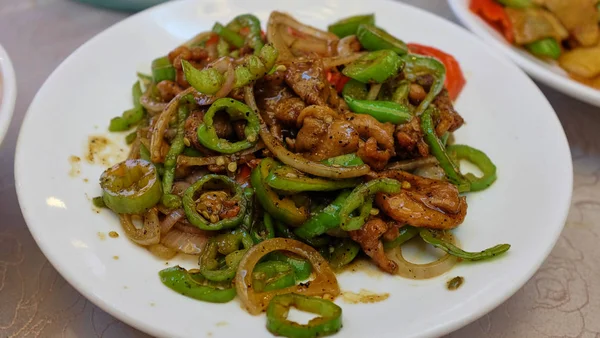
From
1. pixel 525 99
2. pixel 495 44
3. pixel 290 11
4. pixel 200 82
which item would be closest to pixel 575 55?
pixel 495 44

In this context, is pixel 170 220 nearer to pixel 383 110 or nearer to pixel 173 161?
pixel 173 161

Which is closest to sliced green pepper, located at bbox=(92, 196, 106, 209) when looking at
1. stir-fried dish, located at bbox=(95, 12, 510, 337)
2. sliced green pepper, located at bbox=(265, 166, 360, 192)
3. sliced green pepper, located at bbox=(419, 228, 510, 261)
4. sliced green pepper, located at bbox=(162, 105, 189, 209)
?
stir-fried dish, located at bbox=(95, 12, 510, 337)

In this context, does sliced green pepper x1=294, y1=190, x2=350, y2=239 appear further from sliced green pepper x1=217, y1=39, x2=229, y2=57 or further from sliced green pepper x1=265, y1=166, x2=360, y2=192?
sliced green pepper x1=217, y1=39, x2=229, y2=57

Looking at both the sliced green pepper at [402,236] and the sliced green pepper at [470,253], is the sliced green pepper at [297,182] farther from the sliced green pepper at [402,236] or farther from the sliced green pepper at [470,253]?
the sliced green pepper at [470,253]

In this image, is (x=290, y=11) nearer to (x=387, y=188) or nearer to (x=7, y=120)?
(x=387, y=188)

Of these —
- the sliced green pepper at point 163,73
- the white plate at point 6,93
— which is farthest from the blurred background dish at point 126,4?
the white plate at point 6,93

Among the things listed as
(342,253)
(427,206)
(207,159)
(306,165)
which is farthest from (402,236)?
(207,159)

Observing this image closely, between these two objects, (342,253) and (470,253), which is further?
(342,253)
